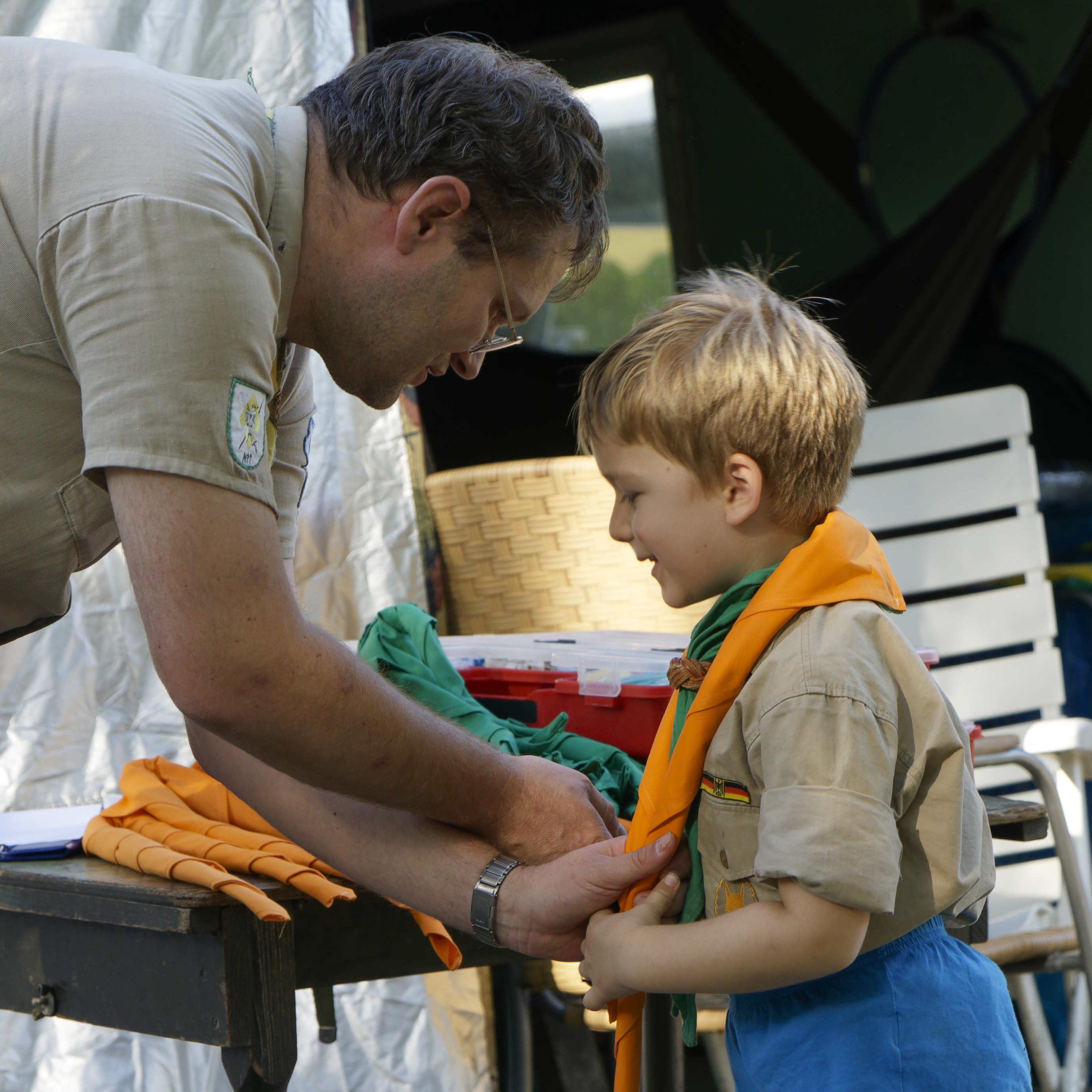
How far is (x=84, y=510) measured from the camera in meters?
0.92

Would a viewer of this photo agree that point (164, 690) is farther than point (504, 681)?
Yes

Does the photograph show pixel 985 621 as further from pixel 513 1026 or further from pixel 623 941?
pixel 623 941

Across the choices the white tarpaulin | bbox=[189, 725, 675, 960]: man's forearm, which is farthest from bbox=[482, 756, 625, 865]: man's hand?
the white tarpaulin

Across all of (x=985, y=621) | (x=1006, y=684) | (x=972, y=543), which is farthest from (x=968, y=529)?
(x=1006, y=684)

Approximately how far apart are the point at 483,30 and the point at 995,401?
1327 millimetres

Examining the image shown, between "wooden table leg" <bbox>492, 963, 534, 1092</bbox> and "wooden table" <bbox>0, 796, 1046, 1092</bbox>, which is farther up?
"wooden table" <bbox>0, 796, 1046, 1092</bbox>

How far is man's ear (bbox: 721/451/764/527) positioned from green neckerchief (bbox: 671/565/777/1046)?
0.05 meters

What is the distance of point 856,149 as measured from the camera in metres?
2.60

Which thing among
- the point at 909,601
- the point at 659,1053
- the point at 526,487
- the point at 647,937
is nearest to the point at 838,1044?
the point at 647,937

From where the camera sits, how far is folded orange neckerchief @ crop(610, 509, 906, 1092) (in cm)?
80

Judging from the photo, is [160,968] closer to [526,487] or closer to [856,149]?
[526,487]

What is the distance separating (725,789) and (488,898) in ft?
0.77

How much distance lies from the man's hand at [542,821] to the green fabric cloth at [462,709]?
0.42 ft

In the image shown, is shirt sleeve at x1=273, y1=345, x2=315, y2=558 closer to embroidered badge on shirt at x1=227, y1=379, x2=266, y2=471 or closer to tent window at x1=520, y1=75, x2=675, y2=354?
embroidered badge on shirt at x1=227, y1=379, x2=266, y2=471
